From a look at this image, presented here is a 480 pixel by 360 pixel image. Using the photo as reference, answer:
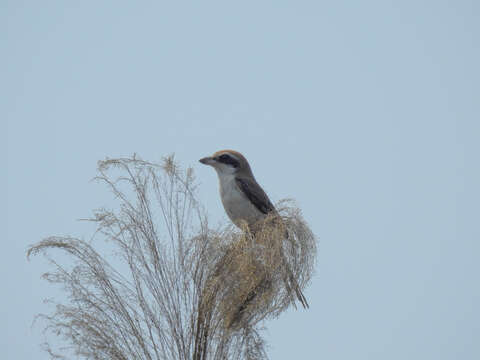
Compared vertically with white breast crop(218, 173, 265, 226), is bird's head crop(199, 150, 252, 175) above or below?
above

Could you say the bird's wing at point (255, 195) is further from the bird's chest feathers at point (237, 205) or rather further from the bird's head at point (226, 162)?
the bird's head at point (226, 162)

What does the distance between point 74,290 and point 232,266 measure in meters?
1.57

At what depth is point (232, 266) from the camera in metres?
6.55

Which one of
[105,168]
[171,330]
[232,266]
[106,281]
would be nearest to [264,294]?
[232,266]

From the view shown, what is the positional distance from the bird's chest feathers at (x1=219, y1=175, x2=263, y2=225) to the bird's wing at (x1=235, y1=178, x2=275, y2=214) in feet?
0.18

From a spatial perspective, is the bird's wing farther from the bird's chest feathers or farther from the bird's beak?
the bird's beak

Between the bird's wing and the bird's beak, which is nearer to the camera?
the bird's wing

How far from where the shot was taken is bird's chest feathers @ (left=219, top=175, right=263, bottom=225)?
9.66m

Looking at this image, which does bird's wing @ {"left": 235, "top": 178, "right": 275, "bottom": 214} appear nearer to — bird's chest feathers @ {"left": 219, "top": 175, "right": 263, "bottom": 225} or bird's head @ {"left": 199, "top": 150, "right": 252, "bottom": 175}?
bird's chest feathers @ {"left": 219, "top": 175, "right": 263, "bottom": 225}

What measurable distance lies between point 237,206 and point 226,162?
706 mm

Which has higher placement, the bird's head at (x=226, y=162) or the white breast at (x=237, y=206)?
the bird's head at (x=226, y=162)

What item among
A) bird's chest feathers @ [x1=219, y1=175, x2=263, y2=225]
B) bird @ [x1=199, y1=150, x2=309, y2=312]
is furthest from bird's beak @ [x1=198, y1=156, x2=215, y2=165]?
bird's chest feathers @ [x1=219, y1=175, x2=263, y2=225]

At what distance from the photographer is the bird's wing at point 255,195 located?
9688mm

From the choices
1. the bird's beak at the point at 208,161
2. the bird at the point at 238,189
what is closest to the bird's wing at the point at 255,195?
the bird at the point at 238,189
